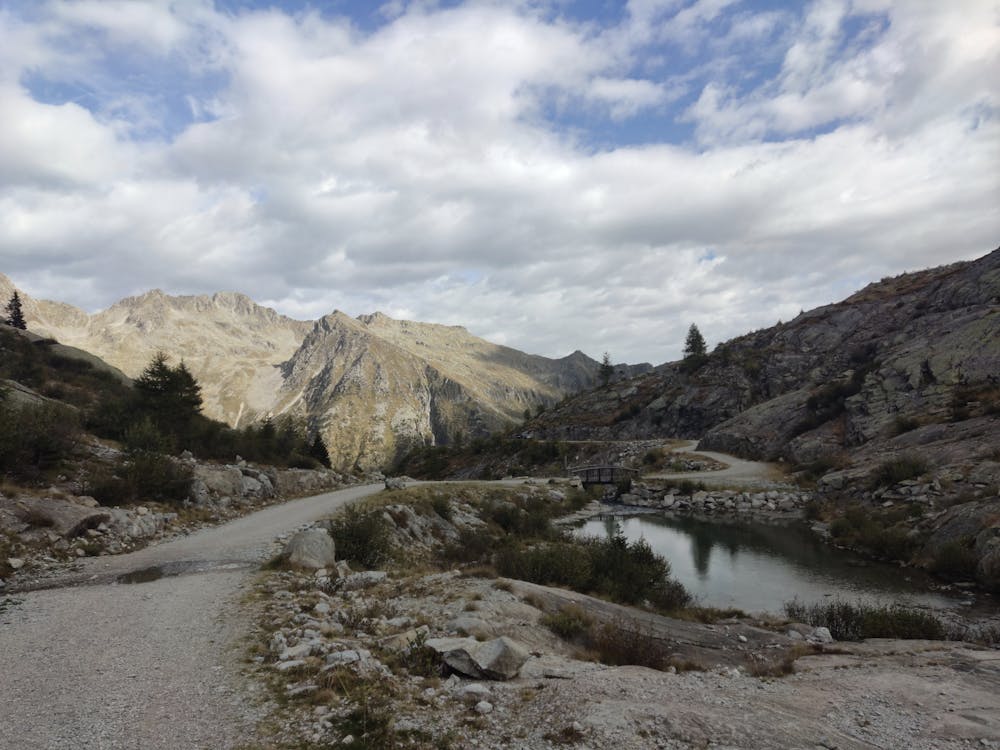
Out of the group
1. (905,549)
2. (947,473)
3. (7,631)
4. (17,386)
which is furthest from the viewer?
(17,386)

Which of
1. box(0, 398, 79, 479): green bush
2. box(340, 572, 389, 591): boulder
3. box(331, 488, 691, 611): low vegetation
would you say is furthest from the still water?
box(0, 398, 79, 479): green bush

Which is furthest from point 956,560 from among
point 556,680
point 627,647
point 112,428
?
point 112,428

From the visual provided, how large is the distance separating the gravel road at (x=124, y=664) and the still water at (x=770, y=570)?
1702 centimetres

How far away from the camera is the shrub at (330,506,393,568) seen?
61.3 ft

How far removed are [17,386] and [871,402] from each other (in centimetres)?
6570

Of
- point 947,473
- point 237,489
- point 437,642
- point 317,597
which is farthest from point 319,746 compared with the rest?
point 947,473

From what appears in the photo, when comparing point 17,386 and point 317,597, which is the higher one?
point 17,386

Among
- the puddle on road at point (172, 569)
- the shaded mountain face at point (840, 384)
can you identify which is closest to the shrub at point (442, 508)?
the puddle on road at point (172, 569)

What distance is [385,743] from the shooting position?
246 inches

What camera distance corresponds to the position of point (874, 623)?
15258 mm

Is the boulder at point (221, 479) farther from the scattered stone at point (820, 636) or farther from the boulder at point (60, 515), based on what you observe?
the scattered stone at point (820, 636)

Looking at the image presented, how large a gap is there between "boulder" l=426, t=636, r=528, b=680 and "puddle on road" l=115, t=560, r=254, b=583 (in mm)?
9158

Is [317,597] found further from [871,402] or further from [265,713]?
[871,402]

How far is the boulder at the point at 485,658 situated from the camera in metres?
8.69
